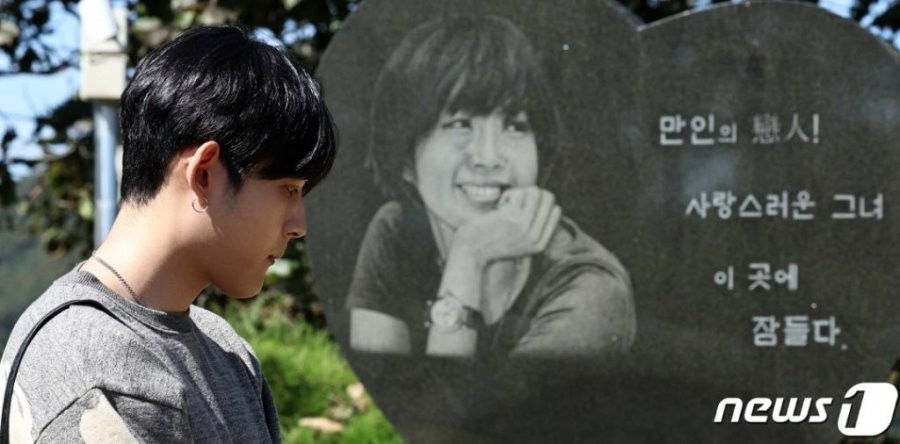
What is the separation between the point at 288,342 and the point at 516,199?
1836mm

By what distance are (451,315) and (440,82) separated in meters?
0.79

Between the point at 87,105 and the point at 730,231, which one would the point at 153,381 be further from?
the point at 87,105

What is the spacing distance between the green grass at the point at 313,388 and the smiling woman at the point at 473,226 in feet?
1.81

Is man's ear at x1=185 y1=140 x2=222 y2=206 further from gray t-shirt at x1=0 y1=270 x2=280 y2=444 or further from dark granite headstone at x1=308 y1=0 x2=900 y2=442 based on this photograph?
dark granite headstone at x1=308 y1=0 x2=900 y2=442

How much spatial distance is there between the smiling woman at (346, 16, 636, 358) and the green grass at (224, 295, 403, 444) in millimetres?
551

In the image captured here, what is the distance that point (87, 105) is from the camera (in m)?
5.89

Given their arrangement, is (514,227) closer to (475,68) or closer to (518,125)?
(518,125)

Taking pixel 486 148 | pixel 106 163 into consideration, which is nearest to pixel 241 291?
pixel 106 163

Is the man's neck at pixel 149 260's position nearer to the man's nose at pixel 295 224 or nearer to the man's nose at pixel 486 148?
the man's nose at pixel 295 224

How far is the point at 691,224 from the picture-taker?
427 cm

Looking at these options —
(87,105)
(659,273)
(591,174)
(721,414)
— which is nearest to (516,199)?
(591,174)

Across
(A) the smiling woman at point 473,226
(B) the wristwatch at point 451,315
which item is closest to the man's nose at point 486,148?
(A) the smiling woman at point 473,226

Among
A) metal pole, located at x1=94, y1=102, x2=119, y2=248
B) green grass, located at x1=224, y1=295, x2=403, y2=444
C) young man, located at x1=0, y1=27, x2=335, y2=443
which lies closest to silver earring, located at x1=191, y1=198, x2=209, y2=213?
young man, located at x1=0, y1=27, x2=335, y2=443

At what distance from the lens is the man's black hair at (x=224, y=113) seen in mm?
1358
